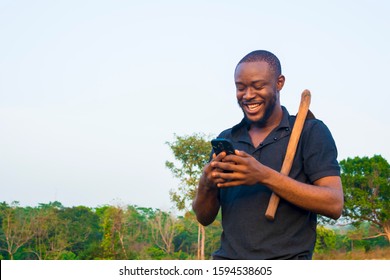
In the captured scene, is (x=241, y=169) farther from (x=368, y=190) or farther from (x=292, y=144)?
(x=368, y=190)

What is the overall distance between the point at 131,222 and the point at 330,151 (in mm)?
41250

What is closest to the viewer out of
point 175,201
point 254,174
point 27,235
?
point 254,174

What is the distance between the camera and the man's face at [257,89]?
2930mm

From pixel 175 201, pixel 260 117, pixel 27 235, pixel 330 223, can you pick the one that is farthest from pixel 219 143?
pixel 27 235

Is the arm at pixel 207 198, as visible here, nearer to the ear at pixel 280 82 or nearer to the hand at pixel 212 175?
the hand at pixel 212 175

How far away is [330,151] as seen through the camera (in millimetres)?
2865

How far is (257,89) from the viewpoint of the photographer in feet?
9.66

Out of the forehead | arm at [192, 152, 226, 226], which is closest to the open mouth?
the forehead

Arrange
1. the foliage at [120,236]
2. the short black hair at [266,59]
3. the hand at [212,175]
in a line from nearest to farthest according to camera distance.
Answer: the hand at [212,175] < the short black hair at [266,59] < the foliage at [120,236]

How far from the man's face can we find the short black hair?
0.02 metres

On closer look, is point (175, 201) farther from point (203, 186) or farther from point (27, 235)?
point (203, 186)

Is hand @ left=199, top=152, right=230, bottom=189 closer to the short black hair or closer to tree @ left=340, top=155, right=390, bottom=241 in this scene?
the short black hair

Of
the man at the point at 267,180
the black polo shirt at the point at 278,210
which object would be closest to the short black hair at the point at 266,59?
the man at the point at 267,180


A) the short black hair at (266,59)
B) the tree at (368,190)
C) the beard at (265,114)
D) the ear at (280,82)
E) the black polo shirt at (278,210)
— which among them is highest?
the tree at (368,190)
